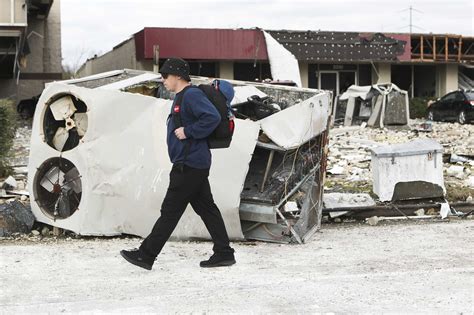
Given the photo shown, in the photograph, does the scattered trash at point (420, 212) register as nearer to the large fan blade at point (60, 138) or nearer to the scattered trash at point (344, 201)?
the scattered trash at point (344, 201)

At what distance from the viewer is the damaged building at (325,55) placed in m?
31.5

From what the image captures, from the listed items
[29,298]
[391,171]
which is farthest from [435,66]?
[29,298]

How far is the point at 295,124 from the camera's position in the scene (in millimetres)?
7293

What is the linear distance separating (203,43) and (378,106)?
10.1 metres

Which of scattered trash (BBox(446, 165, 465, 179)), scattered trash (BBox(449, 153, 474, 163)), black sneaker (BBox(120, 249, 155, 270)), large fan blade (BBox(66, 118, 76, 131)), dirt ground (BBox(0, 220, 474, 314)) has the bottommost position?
dirt ground (BBox(0, 220, 474, 314))

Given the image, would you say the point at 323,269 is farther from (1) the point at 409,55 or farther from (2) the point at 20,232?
(1) the point at 409,55

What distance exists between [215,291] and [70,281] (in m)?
1.22

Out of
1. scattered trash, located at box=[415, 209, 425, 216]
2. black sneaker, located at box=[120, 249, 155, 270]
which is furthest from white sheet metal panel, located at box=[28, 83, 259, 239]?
scattered trash, located at box=[415, 209, 425, 216]

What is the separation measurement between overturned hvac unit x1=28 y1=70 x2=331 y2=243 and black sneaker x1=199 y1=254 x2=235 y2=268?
3.08ft

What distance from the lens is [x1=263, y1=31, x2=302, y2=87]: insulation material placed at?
97.1 feet

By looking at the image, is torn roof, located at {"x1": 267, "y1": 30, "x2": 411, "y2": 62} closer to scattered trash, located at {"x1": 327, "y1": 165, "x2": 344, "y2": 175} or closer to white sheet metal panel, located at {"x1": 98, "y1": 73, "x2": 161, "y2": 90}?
scattered trash, located at {"x1": 327, "y1": 165, "x2": 344, "y2": 175}

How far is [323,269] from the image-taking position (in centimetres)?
597

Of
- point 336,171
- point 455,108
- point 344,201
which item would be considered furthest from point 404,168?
point 455,108

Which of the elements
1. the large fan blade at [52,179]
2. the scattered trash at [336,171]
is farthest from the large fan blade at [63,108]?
the scattered trash at [336,171]
